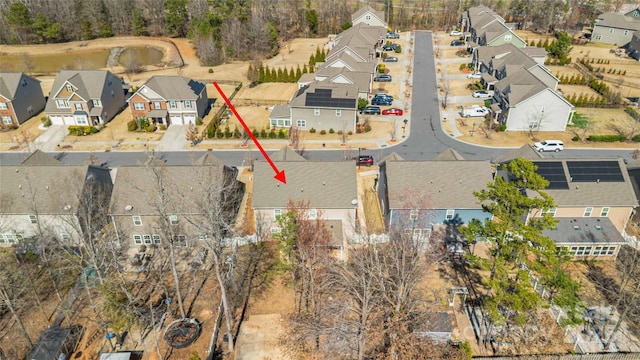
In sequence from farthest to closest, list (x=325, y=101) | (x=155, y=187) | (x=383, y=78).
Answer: (x=383, y=78), (x=325, y=101), (x=155, y=187)

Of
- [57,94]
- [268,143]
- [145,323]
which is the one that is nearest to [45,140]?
[57,94]

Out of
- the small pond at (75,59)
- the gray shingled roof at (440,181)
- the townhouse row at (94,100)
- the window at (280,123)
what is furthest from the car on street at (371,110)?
the small pond at (75,59)

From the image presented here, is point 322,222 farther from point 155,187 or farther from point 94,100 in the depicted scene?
point 94,100

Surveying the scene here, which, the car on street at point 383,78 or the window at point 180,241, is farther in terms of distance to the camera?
the car on street at point 383,78

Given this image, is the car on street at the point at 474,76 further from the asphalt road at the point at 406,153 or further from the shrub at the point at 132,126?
the shrub at the point at 132,126

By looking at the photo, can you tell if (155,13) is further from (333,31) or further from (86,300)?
(86,300)

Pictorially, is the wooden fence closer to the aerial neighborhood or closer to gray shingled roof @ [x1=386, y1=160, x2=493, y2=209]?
the aerial neighborhood

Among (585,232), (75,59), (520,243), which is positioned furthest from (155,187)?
(75,59)
